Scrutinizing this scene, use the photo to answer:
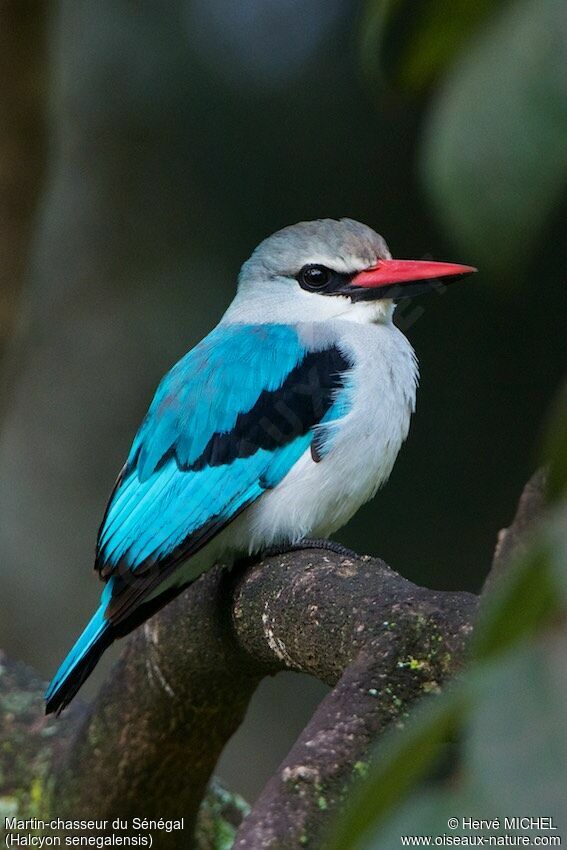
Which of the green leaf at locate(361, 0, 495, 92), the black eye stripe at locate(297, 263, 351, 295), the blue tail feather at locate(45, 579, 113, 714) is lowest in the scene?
the blue tail feather at locate(45, 579, 113, 714)

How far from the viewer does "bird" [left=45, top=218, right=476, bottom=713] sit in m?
2.63

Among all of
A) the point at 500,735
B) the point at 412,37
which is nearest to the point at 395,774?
the point at 500,735

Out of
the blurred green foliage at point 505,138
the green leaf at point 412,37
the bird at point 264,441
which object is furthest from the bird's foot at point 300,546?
the blurred green foliage at point 505,138

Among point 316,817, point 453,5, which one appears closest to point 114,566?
point 316,817

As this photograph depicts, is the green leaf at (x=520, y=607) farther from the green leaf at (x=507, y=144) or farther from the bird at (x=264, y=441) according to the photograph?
the bird at (x=264, y=441)

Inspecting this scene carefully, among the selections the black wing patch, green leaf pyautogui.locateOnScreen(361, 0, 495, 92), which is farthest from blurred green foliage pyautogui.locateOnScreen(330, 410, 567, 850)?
the black wing patch

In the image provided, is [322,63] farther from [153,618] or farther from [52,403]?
[153,618]

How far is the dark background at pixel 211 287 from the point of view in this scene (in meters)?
5.33

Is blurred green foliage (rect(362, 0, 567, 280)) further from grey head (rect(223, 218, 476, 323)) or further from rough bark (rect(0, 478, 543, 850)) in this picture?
grey head (rect(223, 218, 476, 323))

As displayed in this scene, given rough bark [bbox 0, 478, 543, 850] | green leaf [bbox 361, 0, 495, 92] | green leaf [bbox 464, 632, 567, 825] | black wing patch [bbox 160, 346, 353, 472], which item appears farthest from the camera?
black wing patch [bbox 160, 346, 353, 472]

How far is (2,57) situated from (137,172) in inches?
95.3

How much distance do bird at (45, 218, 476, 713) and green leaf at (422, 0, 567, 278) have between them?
2.11m

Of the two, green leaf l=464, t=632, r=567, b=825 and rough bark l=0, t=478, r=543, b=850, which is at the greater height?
green leaf l=464, t=632, r=567, b=825

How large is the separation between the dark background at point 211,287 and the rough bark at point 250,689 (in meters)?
2.36
